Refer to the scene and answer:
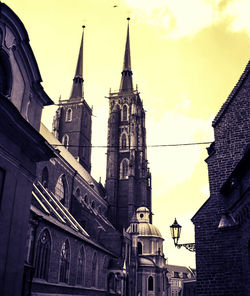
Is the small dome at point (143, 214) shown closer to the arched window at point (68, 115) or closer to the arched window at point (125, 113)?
the arched window at point (125, 113)

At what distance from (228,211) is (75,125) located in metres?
43.6

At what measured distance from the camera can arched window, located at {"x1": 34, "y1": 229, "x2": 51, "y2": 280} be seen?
19.7 metres

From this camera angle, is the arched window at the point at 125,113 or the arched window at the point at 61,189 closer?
the arched window at the point at 61,189

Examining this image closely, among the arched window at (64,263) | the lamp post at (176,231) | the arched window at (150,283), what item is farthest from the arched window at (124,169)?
the lamp post at (176,231)

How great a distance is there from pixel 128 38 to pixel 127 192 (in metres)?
34.0

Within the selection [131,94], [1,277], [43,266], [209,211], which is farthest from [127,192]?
[1,277]

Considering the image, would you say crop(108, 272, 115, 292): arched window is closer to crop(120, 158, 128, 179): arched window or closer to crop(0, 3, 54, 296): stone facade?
crop(120, 158, 128, 179): arched window

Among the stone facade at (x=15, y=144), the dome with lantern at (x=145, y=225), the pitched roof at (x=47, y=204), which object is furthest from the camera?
the dome with lantern at (x=145, y=225)

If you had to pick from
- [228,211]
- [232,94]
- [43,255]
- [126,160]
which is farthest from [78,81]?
[228,211]

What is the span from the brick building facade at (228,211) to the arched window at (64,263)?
43.3 ft

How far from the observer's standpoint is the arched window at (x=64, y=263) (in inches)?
→ 900

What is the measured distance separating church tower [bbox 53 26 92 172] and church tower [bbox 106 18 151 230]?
3.78 m

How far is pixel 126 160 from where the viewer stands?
2063 inches

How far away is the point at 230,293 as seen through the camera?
427 inches
